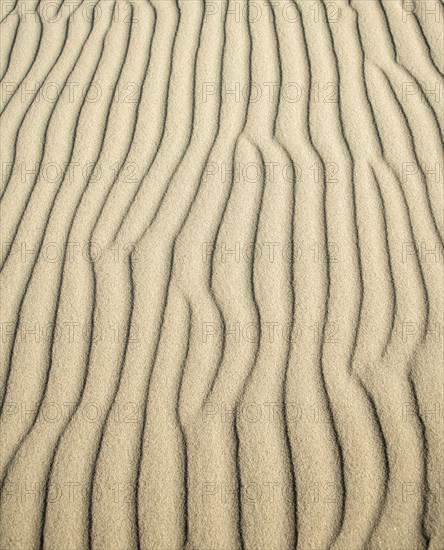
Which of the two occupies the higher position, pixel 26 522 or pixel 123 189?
pixel 123 189

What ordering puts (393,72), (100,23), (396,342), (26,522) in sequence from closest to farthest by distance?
(26,522) → (396,342) → (393,72) → (100,23)

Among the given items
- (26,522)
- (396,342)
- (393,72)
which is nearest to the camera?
(26,522)

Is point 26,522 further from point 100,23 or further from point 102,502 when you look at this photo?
point 100,23

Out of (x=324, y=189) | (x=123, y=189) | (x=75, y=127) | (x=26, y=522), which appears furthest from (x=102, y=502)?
(x=75, y=127)

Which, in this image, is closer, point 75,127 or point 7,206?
point 7,206

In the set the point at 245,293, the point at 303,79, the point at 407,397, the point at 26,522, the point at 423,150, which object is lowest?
the point at 26,522

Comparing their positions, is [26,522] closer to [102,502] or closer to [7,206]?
[102,502]

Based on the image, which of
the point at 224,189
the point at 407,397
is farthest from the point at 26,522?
the point at 224,189
